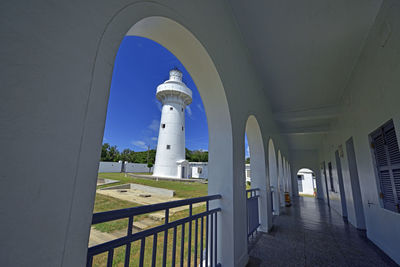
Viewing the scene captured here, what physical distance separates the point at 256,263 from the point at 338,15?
358 cm

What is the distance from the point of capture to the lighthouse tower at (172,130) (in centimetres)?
Answer: 1347

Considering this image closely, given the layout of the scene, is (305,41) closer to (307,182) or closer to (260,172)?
(260,172)

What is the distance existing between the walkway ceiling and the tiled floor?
3317 millimetres

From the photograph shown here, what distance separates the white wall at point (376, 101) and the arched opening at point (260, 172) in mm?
1746

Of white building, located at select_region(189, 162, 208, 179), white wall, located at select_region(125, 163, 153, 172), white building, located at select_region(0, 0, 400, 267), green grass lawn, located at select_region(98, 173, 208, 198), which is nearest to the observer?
white building, located at select_region(0, 0, 400, 267)

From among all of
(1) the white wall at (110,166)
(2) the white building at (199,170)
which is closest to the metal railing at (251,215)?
(2) the white building at (199,170)

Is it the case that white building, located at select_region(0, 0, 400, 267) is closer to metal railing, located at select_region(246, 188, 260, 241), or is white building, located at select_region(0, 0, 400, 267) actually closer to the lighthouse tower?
metal railing, located at select_region(246, 188, 260, 241)

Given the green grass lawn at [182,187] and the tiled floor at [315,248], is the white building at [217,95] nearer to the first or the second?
the tiled floor at [315,248]

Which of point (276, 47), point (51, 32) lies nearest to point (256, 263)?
point (51, 32)

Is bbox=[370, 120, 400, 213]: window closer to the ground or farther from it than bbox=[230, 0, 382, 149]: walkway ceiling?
closer to the ground

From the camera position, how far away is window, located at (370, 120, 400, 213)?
2.27 m

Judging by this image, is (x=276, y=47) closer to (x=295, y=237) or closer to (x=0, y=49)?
(x=0, y=49)

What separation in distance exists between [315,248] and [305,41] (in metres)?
3.45

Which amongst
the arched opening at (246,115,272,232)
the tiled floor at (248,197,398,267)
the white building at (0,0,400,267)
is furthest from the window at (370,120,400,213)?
the arched opening at (246,115,272,232)
